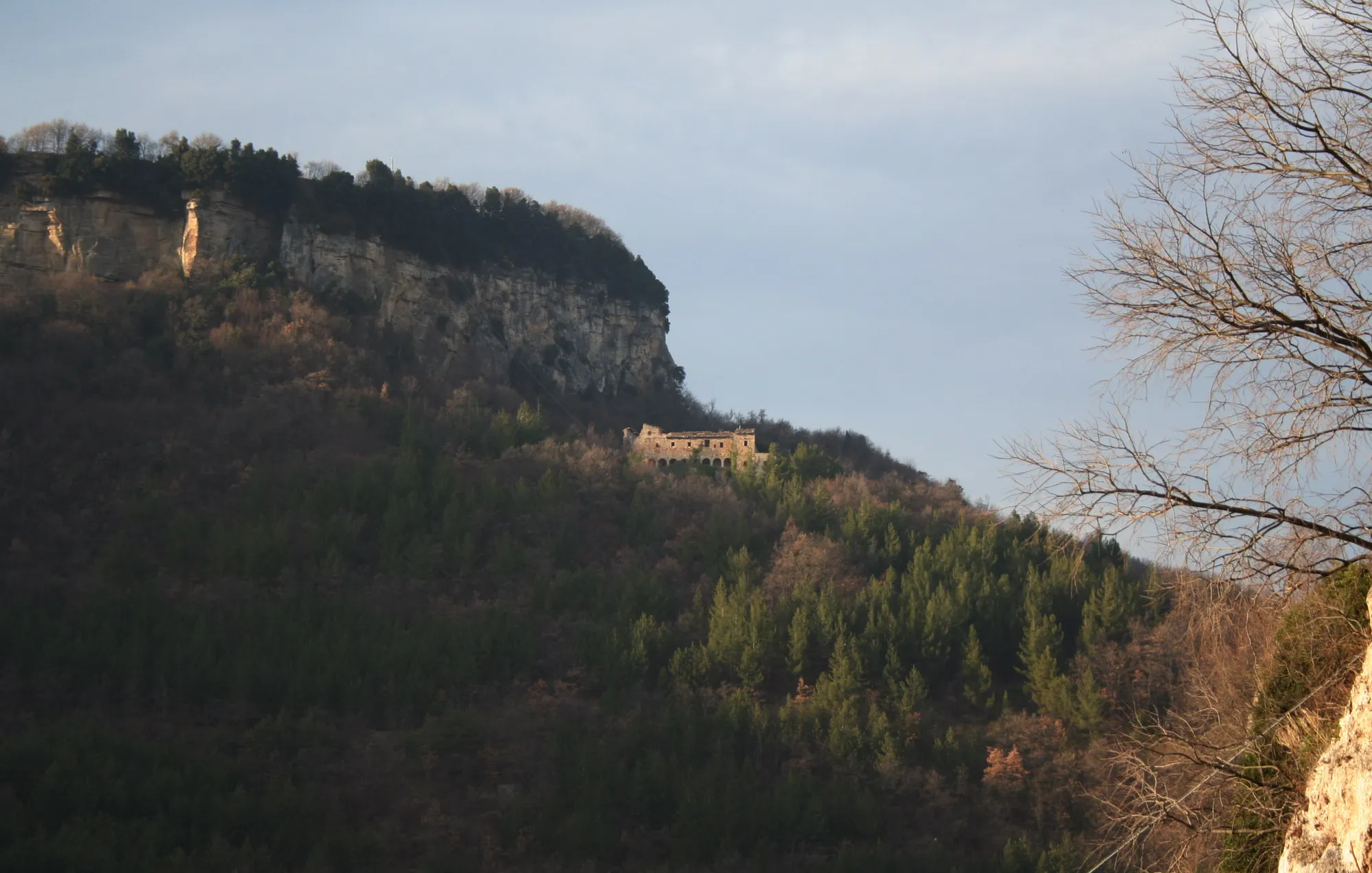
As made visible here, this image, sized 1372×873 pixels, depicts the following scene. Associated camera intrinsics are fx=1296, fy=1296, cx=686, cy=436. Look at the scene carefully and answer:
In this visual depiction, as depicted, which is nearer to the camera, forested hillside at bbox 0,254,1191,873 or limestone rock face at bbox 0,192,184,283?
forested hillside at bbox 0,254,1191,873

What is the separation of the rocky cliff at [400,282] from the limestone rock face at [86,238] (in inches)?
1.9

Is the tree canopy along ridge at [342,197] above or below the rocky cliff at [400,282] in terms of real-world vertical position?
above

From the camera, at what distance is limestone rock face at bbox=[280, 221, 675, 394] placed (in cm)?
6350

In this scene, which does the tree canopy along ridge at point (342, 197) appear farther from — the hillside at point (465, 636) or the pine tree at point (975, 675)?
the pine tree at point (975, 675)

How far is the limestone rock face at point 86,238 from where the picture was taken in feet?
194

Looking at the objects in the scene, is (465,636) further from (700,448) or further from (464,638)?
(700,448)

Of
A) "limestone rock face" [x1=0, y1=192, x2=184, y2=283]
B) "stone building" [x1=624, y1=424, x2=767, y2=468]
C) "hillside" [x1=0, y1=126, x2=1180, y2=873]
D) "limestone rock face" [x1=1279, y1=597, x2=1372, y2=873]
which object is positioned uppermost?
"limestone rock face" [x1=0, y1=192, x2=184, y2=283]

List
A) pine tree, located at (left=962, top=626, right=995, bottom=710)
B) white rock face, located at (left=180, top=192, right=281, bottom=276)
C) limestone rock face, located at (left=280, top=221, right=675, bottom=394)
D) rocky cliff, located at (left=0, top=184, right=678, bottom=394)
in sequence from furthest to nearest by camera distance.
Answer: limestone rock face, located at (left=280, top=221, right=675, bottom=394), white rock face, located at (left=180, top=192, right=281, bottom=276), rocky cliff, located at (left=0, top=184, right=678, bottom=394), pine tree, located at (left=962, top=626, right=995, bottom=710)

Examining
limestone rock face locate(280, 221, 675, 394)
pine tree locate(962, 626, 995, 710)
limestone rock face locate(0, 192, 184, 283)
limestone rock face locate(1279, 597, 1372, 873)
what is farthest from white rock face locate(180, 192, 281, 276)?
limestone rock face locate(1279, 597, 1372, 873)

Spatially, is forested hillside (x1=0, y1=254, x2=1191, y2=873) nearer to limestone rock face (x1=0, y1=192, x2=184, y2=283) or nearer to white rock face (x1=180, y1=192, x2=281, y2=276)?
limestone rock face (x1=0, y1=192, x2=184, y2=283)

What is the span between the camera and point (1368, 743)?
4.82 m

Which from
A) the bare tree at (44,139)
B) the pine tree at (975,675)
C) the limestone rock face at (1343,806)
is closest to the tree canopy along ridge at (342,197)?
the bare tree at (44,139)

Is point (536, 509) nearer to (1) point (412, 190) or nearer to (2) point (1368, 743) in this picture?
(1) point (412, 190)

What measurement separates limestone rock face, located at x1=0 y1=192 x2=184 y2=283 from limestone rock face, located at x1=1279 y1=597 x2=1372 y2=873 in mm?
61693
